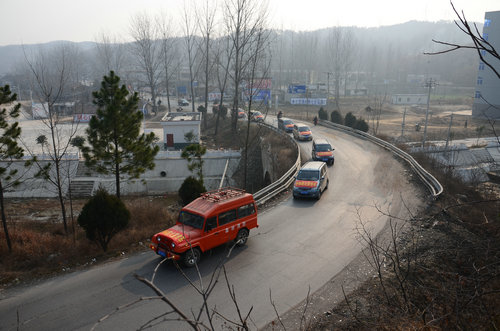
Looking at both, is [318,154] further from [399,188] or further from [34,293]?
[34,293]

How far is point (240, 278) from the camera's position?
1075 centimetres

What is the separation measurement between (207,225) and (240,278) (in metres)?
2.06

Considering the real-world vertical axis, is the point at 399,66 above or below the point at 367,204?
above

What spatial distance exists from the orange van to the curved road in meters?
0.60

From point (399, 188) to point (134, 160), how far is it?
587 inches

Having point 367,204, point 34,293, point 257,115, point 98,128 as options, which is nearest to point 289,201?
point 367,204

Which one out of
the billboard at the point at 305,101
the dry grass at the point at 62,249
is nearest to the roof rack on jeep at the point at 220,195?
the dry grass at the point at 62,249

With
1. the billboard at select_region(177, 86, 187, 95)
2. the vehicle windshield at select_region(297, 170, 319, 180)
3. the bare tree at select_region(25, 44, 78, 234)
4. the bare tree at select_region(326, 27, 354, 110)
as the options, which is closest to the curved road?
the vehicle windshield at select_region(297, 170, 319, 180)

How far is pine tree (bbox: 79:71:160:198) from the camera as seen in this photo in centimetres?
1641

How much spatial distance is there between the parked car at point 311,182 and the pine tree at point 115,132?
8.02 metres

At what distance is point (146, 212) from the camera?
667 inches

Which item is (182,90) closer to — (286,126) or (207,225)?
(286,126)

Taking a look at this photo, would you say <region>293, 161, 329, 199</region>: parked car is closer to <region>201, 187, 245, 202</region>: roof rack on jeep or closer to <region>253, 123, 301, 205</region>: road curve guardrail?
<region>253, 123, 301, 205</region>: road curve guardrail

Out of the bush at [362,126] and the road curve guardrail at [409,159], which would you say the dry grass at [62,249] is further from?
the bush at [362,126]
